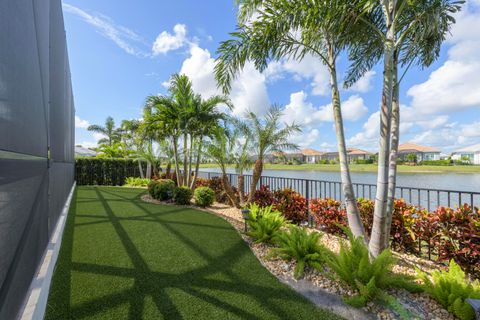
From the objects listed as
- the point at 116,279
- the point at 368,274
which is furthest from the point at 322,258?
the point at 116,279

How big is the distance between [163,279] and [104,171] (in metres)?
14.1

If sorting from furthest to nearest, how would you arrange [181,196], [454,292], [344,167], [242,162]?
1. [181,196]
2. [242,162]
3. [344,167]
4. [454,292]

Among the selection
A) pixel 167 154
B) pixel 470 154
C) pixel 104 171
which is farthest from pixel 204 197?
pixel 470 154

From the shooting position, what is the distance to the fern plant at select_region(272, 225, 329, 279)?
2945mm

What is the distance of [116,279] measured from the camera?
264cm

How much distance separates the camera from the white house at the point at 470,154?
2153 cm

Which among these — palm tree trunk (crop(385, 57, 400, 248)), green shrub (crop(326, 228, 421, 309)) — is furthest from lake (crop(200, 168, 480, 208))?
green shrub (crop(326, 228, 421, 309))

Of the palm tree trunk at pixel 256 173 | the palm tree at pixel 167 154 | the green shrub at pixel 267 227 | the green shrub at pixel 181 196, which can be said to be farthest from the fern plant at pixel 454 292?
the palm tree at pixel 167 154

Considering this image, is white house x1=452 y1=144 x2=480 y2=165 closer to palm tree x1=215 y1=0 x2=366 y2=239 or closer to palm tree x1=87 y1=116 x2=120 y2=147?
palm tree x1=215 y1=0 x2=366 y2=239

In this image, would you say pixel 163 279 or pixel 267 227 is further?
pixel 267 227

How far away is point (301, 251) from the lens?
10.4 feet

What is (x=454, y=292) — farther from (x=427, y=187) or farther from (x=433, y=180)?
(x=433, y=180)

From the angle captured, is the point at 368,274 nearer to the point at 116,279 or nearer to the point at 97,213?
the point at 116,279

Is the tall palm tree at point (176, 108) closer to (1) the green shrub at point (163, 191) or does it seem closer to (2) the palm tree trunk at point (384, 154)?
(1) the green shrub at point (163, 191)
